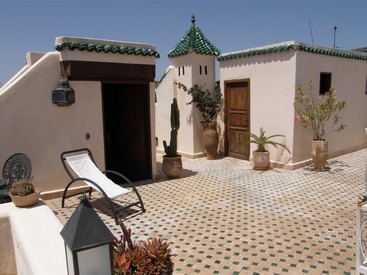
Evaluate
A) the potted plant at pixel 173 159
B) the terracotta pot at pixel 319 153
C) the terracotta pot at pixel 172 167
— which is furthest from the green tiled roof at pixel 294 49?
the terracotta pot at pixel 172 167

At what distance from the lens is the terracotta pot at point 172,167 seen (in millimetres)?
7887

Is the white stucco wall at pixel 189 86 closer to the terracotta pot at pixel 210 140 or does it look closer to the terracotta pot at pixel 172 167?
the terracotta pot at pixel 210 140

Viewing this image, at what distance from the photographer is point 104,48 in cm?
672

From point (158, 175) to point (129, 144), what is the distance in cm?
114

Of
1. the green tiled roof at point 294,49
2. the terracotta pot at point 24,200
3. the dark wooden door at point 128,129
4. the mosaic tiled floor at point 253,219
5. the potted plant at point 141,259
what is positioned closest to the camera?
the potted plant at point 141,259

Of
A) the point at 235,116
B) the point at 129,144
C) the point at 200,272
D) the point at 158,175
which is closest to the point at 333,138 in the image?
the point at 235,116

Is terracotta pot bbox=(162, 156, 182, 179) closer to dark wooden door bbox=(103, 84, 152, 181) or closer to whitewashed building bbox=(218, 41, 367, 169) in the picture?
dark wooden door bbox=(103, 84, 152, 181)

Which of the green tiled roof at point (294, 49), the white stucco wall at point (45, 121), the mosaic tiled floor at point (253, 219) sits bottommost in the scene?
the mosaic tiled floor at point (253, 219)

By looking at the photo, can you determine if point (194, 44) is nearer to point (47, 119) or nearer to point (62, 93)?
point (62, 93)

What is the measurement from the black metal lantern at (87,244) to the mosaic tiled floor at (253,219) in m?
1.91

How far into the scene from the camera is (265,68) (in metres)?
8.82

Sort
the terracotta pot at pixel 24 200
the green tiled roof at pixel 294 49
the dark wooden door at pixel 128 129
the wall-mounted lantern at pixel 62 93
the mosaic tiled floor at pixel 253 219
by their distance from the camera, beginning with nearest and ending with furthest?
the mosaic tiled floor at pixel 253 219
the terracotta pot at pixel 24 200
the wall-mounted lantern at pixel 62 93
the dark wooden door at pixel 128 129
the green tiled roof at pixel 294 49

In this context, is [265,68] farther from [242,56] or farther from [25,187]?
[25,187]

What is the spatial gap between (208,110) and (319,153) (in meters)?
3.47
